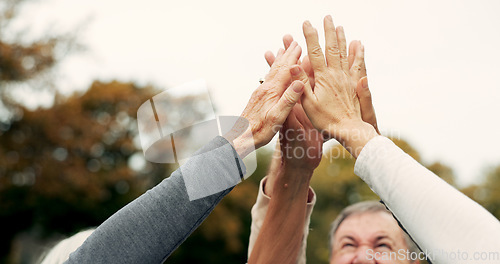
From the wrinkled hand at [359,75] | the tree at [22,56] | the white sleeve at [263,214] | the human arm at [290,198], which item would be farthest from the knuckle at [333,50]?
the tree at [22,56]

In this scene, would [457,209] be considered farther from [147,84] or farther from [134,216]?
[147,84]

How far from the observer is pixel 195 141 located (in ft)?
8.11

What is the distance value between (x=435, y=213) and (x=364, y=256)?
1.62 metres

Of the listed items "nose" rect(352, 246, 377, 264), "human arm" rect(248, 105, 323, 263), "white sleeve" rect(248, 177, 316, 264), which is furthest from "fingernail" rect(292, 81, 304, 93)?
"nose" rect(352, 246, 377, 264)

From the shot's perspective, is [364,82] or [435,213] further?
[364,82]

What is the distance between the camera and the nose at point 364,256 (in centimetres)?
301

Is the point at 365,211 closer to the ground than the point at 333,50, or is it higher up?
closer to the ground

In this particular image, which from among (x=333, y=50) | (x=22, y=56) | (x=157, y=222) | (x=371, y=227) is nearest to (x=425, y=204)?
(x=157, y=222)

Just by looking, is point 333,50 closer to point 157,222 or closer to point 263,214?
point 263,214

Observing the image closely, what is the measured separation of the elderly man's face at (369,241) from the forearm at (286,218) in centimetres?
63

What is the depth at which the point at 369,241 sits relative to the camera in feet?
10.2

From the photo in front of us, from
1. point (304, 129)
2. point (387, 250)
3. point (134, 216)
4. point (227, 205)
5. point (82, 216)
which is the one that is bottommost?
point (227, 205)

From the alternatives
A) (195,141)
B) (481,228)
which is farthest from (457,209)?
(195,141)

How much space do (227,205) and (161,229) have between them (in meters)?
30.8
